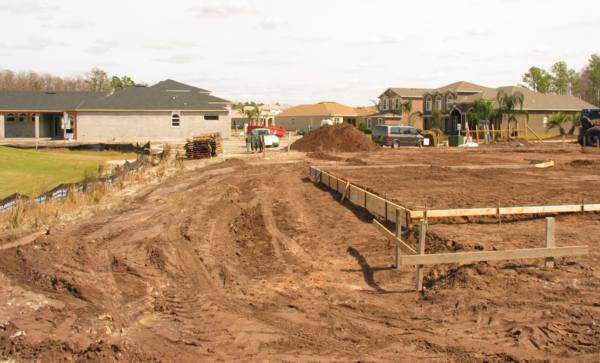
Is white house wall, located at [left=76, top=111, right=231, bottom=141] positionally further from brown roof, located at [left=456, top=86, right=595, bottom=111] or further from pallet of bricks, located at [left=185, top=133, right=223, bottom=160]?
brown roof, located at [left=456, top=86, right=595, bottom=111]

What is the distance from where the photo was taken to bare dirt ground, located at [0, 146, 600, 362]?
6.85m

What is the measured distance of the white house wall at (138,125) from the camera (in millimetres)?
55250

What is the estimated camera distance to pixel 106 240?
12656mm

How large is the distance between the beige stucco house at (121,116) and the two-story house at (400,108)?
27.5m

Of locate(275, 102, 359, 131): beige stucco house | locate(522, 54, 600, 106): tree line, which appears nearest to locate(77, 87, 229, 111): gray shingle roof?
locate(275, 102, 359, 131): beige stucco house

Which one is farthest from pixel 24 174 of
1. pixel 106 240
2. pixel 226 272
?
pixel 226 272

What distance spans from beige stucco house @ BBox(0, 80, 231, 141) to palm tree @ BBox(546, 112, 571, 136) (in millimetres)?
32775

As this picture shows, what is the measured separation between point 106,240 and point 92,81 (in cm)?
11311

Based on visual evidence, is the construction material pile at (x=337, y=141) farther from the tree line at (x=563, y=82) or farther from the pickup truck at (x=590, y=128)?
the tree line at (x=563, y=82)

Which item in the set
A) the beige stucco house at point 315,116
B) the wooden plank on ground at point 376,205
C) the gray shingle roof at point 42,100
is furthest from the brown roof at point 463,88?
the wooden plank on ground at point 376,205

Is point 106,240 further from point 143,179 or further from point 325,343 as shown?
point 143,179

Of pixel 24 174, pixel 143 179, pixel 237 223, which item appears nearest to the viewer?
pixel 237 223

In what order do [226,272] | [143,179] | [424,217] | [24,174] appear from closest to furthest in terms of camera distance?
[226,272] < [424,217] < [24,174] < [143,179]

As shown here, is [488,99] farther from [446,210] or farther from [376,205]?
[446,210]
